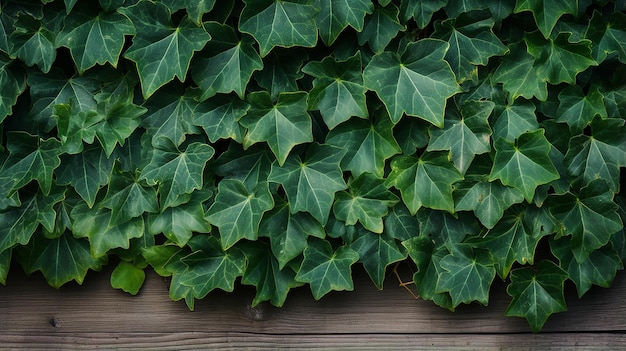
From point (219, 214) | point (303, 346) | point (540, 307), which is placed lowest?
point (303, 346)

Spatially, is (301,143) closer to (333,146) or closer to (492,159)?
(333,146)

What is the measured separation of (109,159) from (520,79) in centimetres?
91

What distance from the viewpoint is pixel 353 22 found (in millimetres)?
1579

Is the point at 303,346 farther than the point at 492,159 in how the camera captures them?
Yes

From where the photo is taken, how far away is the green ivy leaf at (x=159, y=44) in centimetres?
159

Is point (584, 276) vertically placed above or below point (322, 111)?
below

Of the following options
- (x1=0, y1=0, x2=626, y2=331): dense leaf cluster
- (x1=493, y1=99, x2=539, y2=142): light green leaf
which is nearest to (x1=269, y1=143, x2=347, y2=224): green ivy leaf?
(x1=0, y1=0, x2=626, y2=331): dense leaf cluster

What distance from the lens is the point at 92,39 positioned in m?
1.63

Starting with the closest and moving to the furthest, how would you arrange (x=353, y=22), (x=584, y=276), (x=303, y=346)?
(x=353, y=22) < (x=584, y=276) < (x=303, y=346)

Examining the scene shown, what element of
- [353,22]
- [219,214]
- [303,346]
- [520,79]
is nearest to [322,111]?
[353,22]

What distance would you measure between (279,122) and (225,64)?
0.17 m

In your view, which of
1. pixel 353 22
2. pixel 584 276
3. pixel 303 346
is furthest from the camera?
pixel 303 346

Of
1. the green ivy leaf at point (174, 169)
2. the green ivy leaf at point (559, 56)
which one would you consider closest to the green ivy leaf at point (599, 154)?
the green ivy leaf at point (559, 56)

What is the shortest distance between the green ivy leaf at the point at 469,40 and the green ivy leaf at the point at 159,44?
0.50 m
